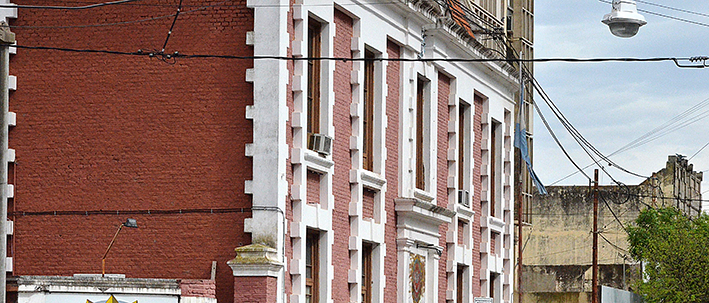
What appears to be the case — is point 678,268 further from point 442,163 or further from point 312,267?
point 312,267

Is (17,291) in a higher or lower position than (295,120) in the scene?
lower

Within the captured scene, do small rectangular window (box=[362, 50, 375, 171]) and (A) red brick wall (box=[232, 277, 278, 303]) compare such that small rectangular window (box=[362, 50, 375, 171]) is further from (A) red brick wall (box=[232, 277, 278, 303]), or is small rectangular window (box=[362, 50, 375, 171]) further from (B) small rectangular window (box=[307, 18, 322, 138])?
(A) red brick wall (box=[232, 277, 278, 303])

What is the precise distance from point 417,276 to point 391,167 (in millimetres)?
2718

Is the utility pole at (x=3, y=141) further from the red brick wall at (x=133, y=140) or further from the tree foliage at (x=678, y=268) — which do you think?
the tree foliage at (x=678, y=268)

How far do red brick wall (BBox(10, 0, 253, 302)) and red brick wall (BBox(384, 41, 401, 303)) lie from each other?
564 centimetres

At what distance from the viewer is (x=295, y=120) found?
24.0m

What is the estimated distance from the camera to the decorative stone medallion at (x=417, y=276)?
29672 millimetres

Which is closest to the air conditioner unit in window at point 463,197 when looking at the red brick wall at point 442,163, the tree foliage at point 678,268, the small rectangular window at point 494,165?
the red brick wall at point 442,163

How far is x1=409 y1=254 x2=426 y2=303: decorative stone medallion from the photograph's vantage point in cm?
2967

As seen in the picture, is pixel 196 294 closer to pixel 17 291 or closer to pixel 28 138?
pixel 17 291

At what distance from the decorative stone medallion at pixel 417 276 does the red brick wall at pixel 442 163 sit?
143 centimetres

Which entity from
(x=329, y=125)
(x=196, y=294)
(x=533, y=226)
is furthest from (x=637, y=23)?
(x=533, y=226)

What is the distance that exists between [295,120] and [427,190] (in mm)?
7475

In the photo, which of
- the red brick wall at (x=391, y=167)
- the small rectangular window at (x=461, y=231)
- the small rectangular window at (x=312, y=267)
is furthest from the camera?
the small rectangular window at (x=461, y=231)
